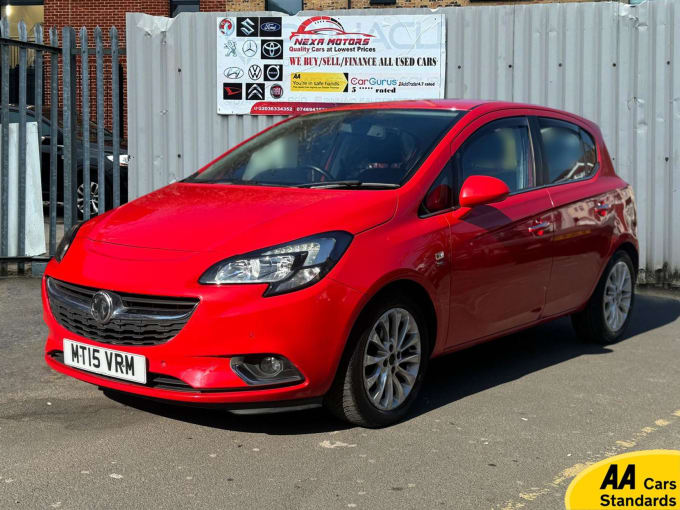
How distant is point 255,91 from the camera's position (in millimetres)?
10055

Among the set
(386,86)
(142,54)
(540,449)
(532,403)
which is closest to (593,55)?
(386,86)

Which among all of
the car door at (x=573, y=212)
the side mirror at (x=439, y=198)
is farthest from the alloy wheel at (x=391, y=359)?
the car door at (x=573, y=212)

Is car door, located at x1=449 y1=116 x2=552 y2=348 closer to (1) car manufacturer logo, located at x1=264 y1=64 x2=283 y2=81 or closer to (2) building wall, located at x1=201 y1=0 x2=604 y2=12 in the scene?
(1) car manufacturer logo, located at x1=264 y1=64 x2=283 y2=81

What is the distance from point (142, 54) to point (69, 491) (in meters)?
6.80

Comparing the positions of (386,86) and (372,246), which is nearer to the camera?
(372,246)

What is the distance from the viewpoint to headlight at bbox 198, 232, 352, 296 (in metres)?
4.54

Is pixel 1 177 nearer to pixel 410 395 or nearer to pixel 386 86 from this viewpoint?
pixel 386 86

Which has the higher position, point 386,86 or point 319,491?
point 386,86

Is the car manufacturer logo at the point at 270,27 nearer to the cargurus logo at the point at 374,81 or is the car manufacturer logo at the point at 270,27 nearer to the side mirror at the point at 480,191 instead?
the cargurus logo at the point at 374,81

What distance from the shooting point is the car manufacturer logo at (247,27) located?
9.98m

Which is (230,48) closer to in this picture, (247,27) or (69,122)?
(247,27)

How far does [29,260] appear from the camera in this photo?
9.70m

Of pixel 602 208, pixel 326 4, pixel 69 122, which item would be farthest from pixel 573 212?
pixel 326 4

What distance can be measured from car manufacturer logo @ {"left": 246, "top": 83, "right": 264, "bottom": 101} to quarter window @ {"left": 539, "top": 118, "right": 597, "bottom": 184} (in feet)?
12.5
